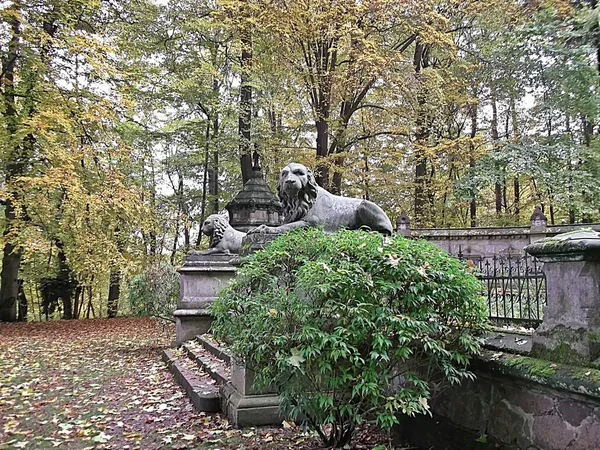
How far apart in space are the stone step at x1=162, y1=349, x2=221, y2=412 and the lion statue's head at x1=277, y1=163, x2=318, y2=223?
202 centimetres

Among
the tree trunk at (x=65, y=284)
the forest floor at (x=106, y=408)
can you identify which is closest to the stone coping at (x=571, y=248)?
the forest floor at (x=106, y=408)

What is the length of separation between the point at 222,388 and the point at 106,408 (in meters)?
1.36

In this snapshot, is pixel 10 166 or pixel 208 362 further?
pixel 10 166

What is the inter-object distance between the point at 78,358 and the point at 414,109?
11.0 meters

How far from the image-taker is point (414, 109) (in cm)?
1408

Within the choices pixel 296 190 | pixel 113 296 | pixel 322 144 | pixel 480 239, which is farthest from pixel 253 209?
pixel 113 296

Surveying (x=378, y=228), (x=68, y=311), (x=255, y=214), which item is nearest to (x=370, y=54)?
(x=255, y=214)

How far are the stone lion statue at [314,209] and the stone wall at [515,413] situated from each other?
5.47 feet

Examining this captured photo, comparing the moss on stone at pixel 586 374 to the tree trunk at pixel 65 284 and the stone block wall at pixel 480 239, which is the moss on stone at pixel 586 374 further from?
the tree trunk at pixel 65 284

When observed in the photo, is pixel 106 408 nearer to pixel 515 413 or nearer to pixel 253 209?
pixel 515 413

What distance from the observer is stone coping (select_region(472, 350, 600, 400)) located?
Result: 2504 mm

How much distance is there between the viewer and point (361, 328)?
298 centimetres

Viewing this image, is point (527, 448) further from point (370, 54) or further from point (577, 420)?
point (370, 54)

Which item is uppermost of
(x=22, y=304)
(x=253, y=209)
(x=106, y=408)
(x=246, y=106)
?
(x=246, y=106)
